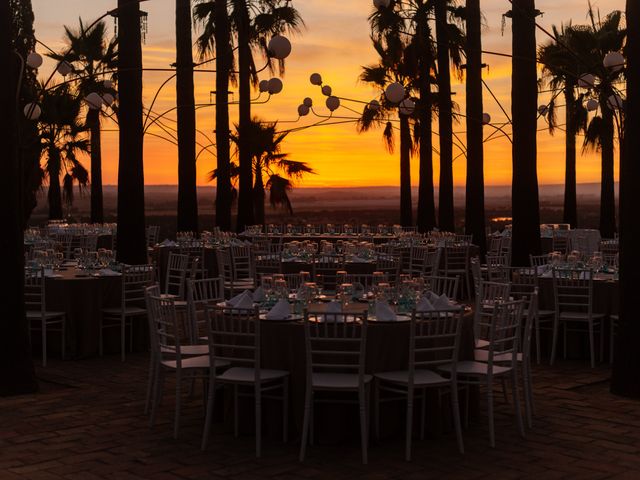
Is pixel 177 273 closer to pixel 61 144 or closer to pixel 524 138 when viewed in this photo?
pixel 524 138

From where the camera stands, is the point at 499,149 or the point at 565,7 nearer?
the point at 565,7

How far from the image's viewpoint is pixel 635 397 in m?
7.14

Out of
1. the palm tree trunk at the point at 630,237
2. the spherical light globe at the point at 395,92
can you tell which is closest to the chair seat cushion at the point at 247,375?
the palm tree trunk at the point at 630,237

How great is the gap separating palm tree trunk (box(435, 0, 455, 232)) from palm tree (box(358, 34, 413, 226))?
2.41 meters

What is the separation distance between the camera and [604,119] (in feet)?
81.4

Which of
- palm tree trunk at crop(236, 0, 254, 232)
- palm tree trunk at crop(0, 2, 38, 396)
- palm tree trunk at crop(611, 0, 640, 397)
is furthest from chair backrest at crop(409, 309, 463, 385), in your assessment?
palm tree trunk at crop(236, 0, 254, 232)

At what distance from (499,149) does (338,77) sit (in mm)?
6869

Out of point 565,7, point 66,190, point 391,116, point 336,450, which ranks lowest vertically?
point 336,450

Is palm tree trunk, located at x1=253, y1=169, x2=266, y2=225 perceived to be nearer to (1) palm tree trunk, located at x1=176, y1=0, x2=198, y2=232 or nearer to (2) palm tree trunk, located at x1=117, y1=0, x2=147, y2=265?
(1) palm tree trunk, located at x1=176, y1=0, x2=198, y2=232

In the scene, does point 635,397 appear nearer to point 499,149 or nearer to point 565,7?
point 565,7

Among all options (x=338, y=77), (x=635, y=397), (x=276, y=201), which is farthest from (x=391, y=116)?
(x=635, y=397)

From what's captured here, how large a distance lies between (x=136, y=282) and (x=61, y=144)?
20.7 m

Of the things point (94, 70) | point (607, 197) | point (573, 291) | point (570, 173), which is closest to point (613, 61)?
point (573, 291)

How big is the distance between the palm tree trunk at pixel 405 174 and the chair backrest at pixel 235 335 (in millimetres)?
19377
